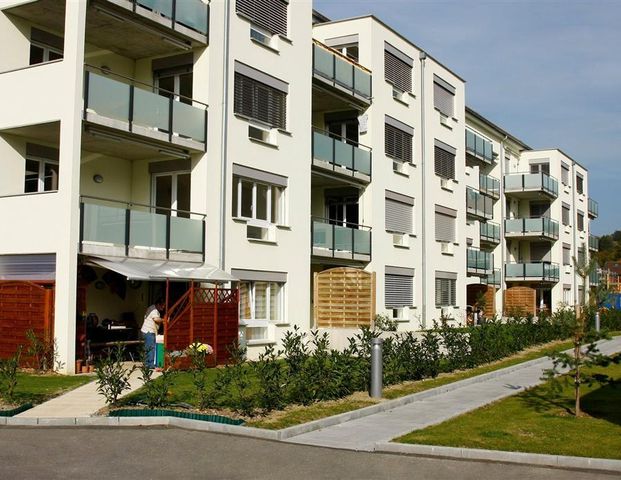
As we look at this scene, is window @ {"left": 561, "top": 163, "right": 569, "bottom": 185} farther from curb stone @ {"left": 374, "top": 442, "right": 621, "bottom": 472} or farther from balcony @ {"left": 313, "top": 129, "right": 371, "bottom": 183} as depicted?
curb stone @ {"left": 374, "top": 442, "right": 621, "bottom": 472}

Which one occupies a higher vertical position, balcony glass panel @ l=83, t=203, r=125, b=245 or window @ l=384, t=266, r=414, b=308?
balcony glass panel @ l=83, t=203, r=125, b=245

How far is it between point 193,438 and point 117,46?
1345 cm

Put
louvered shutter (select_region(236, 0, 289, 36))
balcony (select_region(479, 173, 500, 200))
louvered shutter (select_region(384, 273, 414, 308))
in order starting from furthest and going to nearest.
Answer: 1. balcony (select_region(479, 173, 500, 200))
2. louvered shutter (select_region(384, 273, 414, 308))
3. louvered shutter (select_region(236, 0, 289, 36))

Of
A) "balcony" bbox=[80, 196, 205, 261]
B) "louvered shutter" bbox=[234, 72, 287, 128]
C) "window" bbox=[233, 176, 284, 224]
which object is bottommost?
"balcony" bbox=[80, 196, 205, 261]

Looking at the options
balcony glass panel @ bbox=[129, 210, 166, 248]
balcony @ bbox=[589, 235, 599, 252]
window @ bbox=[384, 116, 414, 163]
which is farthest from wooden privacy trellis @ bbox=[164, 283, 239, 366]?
balcony @ bbox=[589, 235, 599, 252]

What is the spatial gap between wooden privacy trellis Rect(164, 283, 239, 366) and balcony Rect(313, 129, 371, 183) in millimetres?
7641

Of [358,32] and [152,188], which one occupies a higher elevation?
[358,32]

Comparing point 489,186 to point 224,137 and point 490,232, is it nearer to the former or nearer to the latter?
point 490,232

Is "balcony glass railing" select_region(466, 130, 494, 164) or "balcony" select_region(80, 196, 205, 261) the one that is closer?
"balcony" select_region(80, 196, 205, 261)

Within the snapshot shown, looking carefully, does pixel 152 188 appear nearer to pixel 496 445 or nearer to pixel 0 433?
pixel 0 433

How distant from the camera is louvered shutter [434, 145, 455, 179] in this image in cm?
3562

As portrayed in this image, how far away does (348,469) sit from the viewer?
28.5ft

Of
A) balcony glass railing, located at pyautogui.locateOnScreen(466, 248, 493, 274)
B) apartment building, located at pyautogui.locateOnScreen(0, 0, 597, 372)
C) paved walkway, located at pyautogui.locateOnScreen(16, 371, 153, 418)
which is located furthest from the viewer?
balcony glass railing, located at pyautogui.locateOnScreen(466, 248, 493, 274)

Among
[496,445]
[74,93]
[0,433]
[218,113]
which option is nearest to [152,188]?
[218,113]
